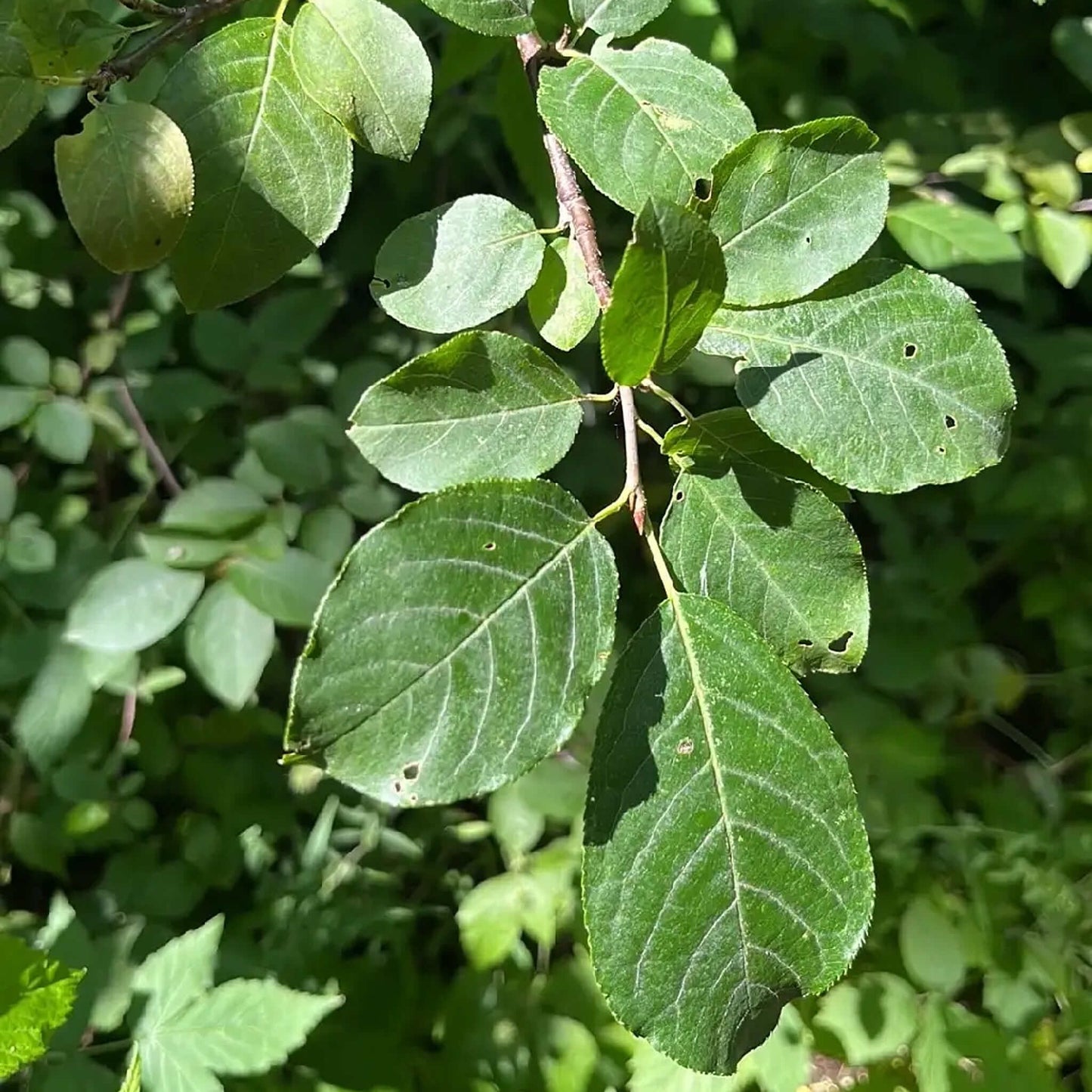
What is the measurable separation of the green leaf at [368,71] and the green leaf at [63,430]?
726 millimetres

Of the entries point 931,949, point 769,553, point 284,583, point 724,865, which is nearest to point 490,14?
point 769,553

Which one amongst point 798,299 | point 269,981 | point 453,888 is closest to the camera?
point 798,299

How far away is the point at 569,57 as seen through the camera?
66 centimetres

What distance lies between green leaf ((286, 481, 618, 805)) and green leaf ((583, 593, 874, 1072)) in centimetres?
5

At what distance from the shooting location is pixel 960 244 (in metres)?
1.10

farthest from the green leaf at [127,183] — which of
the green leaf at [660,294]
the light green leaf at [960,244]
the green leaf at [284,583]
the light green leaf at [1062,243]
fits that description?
the light green leaf at [1062,243]

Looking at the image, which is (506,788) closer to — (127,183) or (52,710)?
(52,710)

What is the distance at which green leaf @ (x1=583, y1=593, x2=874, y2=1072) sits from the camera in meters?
0.51

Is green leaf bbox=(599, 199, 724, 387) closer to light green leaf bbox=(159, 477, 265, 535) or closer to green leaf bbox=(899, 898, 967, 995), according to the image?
light green leaf bbox=(159, 477, 265, 535)

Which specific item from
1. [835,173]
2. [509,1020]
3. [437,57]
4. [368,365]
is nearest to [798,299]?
[835,173]

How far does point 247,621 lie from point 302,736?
59 cm

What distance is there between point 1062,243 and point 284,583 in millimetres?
954

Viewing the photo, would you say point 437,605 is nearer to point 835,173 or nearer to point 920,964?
point 835,173

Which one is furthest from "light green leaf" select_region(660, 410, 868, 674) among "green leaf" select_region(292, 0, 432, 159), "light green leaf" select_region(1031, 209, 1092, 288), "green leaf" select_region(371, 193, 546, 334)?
"light green leaf" select_region(1031, 209, 1092, 288)
